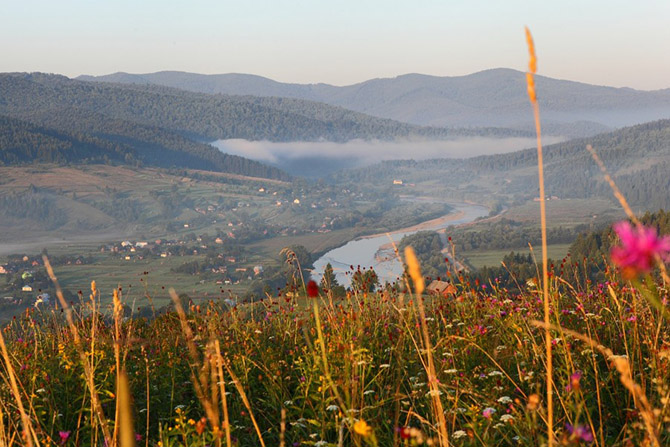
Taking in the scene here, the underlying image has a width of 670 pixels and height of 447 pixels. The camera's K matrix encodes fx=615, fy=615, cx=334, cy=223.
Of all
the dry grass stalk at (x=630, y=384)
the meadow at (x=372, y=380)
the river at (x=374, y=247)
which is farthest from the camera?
the river at (x=374, y=247)

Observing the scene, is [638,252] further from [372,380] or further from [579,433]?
[372,380]

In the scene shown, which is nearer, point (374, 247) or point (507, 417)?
point (507, 417)

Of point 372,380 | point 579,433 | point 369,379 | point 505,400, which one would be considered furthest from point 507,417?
point 579,433

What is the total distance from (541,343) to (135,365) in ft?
11.0

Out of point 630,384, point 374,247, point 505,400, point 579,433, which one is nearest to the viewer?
point 630,384

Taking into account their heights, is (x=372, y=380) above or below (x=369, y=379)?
above

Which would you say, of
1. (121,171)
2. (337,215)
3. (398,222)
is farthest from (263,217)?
(121,171)

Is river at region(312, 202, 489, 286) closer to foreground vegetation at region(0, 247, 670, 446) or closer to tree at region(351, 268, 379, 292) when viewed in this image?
tree at region(351, 268, 379, 292)

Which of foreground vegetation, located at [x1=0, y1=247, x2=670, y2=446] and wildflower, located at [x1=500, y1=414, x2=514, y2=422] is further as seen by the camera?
foreground vegetation, located at [x1=0, y1=247, x2=670, y2=446]

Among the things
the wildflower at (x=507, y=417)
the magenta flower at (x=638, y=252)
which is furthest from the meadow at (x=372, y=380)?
the magenta flower at (x=638, y=252)

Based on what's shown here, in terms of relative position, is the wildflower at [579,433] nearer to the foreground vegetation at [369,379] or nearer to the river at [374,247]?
the foreground vegetation at [369,379]

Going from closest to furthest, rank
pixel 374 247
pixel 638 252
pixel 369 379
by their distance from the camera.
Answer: pixel 638 252
pixel 369 379
pixel 374 247

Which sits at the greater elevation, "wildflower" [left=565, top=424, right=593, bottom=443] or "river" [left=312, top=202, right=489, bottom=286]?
"wildflower" [left=565, top=424, right=593, bottom=443]

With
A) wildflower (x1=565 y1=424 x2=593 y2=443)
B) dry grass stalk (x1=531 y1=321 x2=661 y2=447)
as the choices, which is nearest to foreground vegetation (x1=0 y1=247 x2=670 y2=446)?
wildflower (x1=565 y1=424 x2=593 y2=443)
